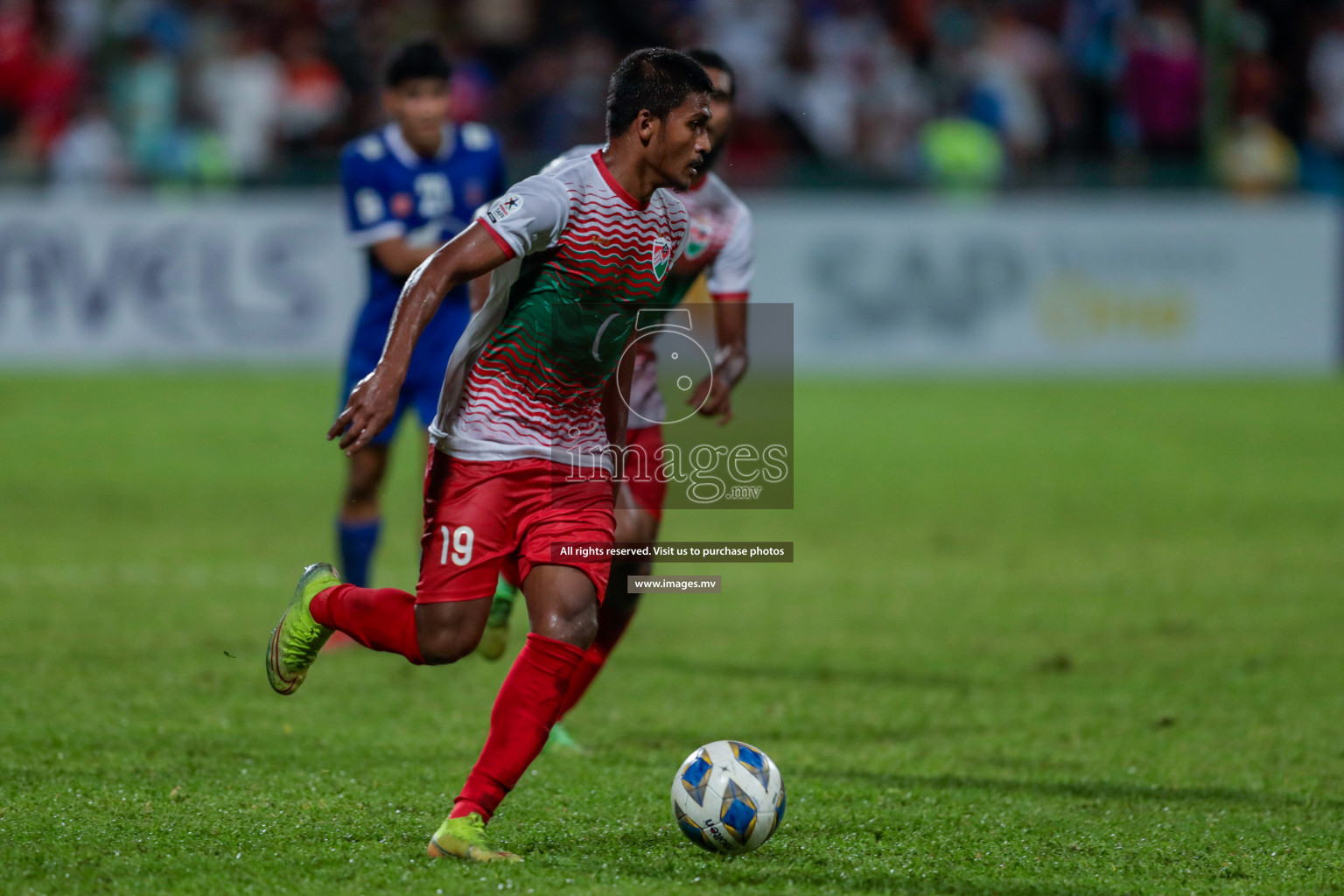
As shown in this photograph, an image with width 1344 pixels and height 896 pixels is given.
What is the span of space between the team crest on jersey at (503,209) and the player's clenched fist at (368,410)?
465 millimetres

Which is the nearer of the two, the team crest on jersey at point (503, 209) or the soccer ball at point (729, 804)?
the team crest on jersey at point (503, 209)

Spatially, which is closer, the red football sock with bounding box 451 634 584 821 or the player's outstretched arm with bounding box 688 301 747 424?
the red football sock with bounding box 451 634 584 821

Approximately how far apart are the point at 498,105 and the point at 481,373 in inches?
569

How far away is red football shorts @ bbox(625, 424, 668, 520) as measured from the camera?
5738mm

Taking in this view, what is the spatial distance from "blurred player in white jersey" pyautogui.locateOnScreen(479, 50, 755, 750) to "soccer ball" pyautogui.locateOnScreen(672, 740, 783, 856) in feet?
4.03

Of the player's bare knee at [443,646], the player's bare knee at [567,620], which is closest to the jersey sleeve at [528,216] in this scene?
the player's bare knee at [567,620]

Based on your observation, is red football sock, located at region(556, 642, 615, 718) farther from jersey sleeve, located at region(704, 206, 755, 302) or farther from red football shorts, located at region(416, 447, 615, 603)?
jersey sleeve, located at region(704, 206, 755, 302)

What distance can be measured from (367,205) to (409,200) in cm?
18

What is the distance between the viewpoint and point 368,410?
12.9ft

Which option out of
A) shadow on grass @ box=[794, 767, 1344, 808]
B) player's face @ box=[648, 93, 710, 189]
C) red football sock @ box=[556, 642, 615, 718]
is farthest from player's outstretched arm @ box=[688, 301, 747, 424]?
player's face @ box=[648, 93, 710, 189]

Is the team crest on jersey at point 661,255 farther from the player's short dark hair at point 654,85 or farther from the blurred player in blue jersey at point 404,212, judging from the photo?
the blurred player in blue jersey at point 404,212

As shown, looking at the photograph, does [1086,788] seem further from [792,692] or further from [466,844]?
[466,844]

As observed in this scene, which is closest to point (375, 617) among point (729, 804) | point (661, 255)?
point (729, 804)

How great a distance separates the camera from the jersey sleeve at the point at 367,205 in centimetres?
721
